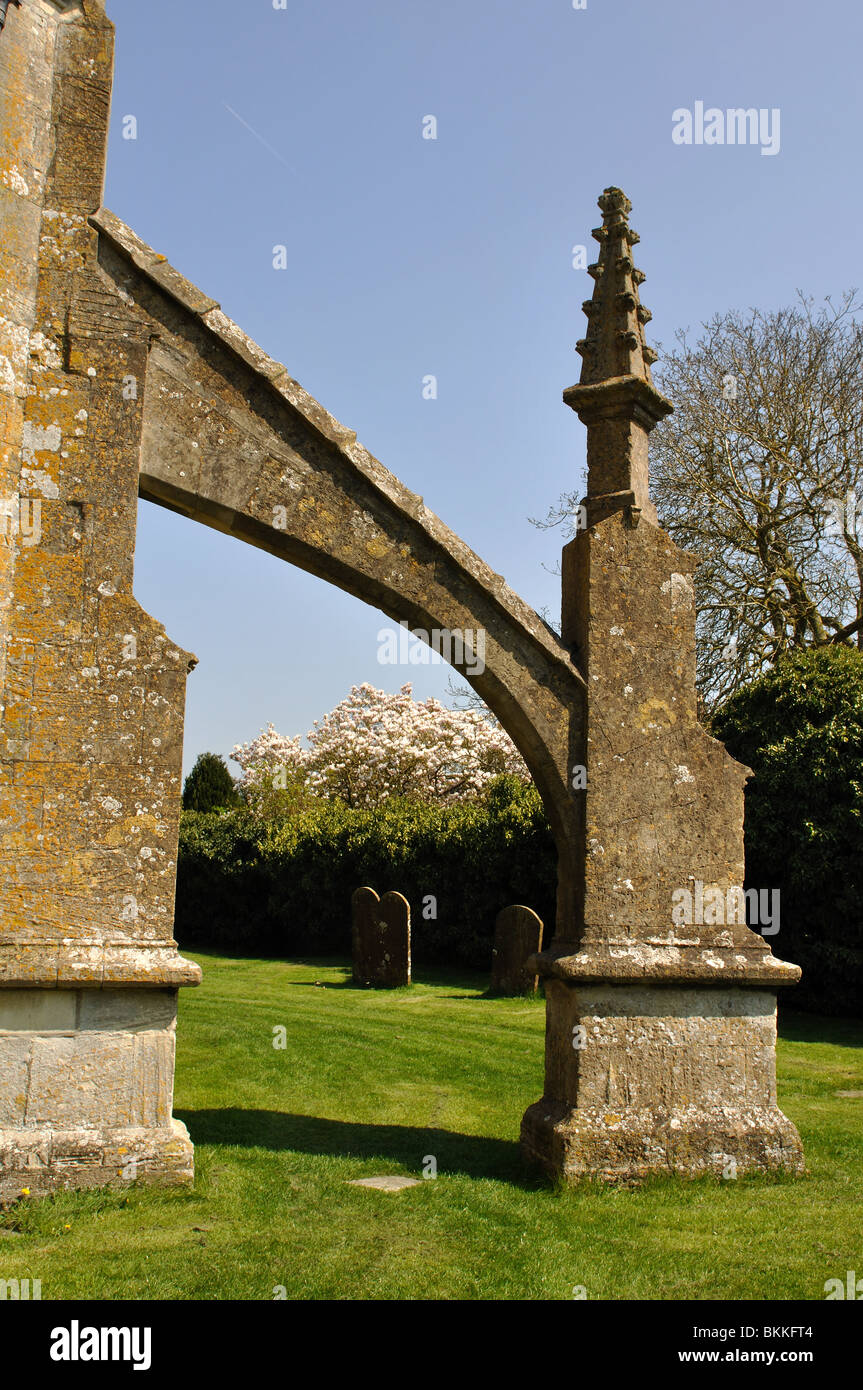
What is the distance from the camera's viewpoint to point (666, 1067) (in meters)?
5.80

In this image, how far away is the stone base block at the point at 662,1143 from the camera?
5.60 metres

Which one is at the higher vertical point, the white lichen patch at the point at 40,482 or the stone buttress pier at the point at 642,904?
the white lichen patch at the point at 40,482

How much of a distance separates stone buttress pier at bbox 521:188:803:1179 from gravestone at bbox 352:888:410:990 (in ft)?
27.0

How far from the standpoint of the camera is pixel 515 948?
44.4 feet

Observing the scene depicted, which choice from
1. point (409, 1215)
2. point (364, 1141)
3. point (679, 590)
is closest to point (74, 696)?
point (409, 1215)

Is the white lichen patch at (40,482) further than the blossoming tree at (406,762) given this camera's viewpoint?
No

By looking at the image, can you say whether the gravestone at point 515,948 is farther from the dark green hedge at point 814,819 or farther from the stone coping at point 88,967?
the stone coping at point 88,967

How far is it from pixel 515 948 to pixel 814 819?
3.88 meters

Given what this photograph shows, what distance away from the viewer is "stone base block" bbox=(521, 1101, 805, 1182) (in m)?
5.60

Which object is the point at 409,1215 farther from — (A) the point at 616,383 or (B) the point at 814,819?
(B) the point at 814,819

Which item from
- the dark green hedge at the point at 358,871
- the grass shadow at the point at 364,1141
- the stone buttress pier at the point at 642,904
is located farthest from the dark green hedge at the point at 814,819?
the grass shadow at the point at 364,1141

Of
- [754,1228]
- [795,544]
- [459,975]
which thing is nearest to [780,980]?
[754,1228]

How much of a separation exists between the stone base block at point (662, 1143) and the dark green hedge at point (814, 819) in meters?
6.56

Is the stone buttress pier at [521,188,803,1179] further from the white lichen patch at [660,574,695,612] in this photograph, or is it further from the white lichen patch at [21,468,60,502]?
the white lichen patch at [21,468,60,502]
